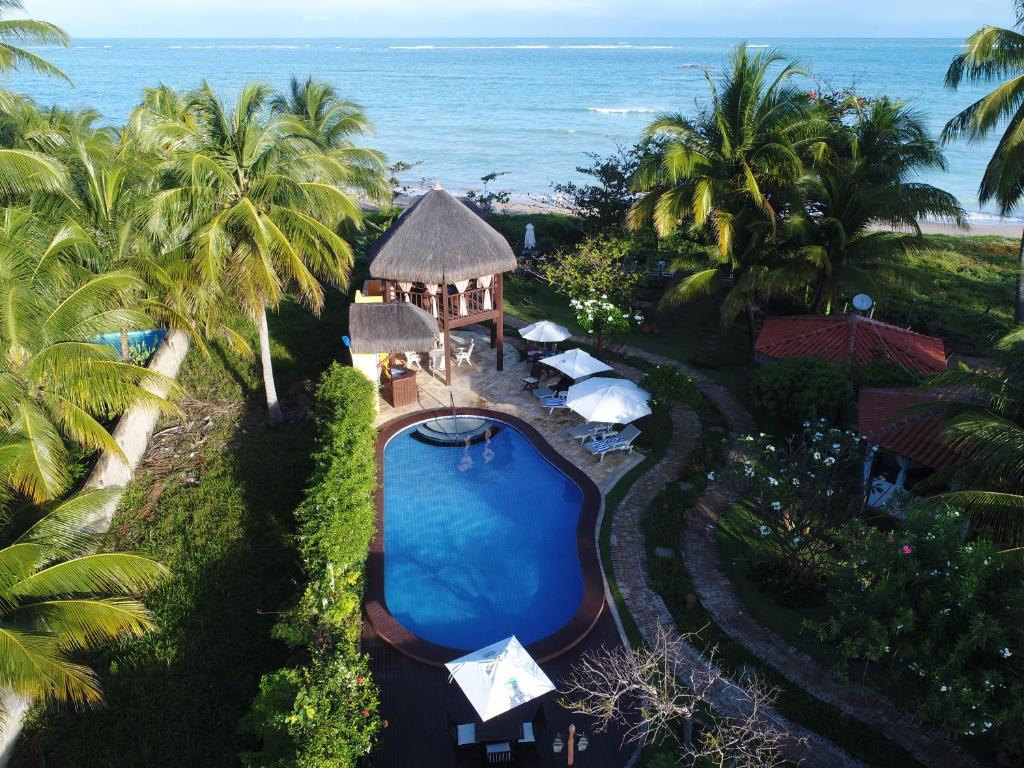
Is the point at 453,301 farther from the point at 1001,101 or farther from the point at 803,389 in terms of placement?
the point at 1001,101

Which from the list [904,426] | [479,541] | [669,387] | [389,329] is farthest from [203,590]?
[904,426]

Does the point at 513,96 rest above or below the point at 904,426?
above

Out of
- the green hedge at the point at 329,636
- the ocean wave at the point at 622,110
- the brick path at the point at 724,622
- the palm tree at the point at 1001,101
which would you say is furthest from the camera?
the ocean wave at the point at 622,110

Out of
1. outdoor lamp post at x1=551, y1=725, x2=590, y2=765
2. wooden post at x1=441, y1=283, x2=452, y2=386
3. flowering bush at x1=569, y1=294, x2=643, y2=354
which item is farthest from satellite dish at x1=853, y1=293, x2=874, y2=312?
outdoor lamp post at x1=551, y1=725, x2=590, y2=765

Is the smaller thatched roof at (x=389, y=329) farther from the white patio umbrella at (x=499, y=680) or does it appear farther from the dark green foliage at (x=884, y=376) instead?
the dark green foliage at (x=884, y=376)

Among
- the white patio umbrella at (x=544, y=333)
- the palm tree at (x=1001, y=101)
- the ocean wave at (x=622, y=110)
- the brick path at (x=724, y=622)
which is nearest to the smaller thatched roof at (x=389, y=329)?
the white patio umbrella at (x=544, y=333)

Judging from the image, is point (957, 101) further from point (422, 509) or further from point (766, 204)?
point (422, 509)
